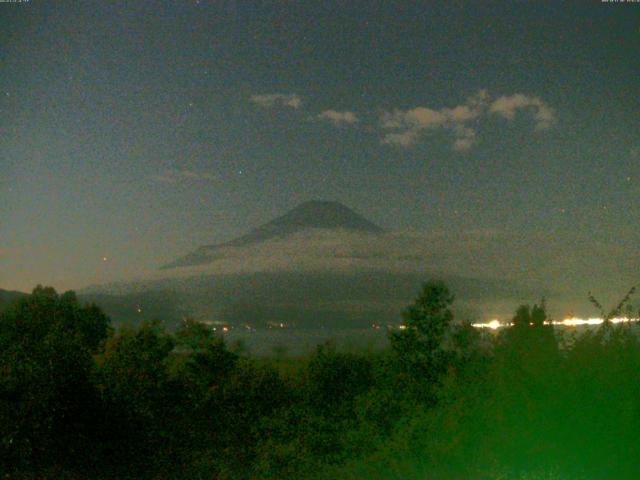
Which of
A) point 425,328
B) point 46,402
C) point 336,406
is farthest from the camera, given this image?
point 336,406

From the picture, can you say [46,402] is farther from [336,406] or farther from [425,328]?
[425,328]

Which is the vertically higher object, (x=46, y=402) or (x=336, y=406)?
(x=46, y=402)

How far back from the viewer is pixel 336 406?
13.7m

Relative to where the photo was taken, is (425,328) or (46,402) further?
(425,328)

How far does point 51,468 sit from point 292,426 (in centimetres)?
417

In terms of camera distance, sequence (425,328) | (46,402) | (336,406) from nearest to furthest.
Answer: (46,402), (425,328), (336,406)

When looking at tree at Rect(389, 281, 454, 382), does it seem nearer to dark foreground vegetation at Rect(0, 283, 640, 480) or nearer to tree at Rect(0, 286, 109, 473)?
dark foreground vegetation at Rect(0, 283, 640, 480)

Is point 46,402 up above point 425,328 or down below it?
below

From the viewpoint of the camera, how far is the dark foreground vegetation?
19.9ft

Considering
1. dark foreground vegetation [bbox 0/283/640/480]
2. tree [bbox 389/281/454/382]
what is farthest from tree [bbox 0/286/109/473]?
tree [bbox 389/281/454/382]

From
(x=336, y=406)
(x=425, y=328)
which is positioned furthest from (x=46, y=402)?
(x=425, y=328)

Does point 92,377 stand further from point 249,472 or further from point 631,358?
point 631,358

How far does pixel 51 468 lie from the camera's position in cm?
1168

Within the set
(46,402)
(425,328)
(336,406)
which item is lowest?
(336,406)
